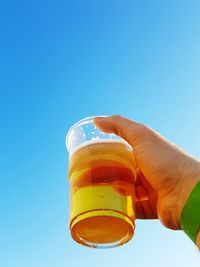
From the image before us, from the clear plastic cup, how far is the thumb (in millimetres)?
65

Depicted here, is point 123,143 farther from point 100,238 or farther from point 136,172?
point 100,238

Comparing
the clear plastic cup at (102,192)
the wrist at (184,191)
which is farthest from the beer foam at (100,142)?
the wrist at (184,191)

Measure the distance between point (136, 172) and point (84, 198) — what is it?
2.04ft

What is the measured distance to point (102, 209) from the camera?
2.57 m

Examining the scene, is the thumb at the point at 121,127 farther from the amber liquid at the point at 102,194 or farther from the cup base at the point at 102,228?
the cup base at the point at 102,228

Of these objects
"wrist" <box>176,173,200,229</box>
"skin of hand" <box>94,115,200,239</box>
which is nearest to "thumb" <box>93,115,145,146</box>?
"skin of hand" <box>94,115,200,239</box>

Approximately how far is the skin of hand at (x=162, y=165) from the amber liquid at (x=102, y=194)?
11 centimetres

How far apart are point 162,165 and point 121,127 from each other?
434mm

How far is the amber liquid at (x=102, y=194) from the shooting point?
2.61 m

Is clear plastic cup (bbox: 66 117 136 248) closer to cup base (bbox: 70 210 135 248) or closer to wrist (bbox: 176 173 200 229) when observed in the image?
cup base (bbox: 70 210 135 248)

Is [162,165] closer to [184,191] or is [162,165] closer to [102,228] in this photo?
[184,191]

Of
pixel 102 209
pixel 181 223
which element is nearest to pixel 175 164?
Answer: pixel 181 223

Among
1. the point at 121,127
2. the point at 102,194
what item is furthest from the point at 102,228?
the point at 121,127

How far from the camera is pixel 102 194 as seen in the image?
8.64ft
